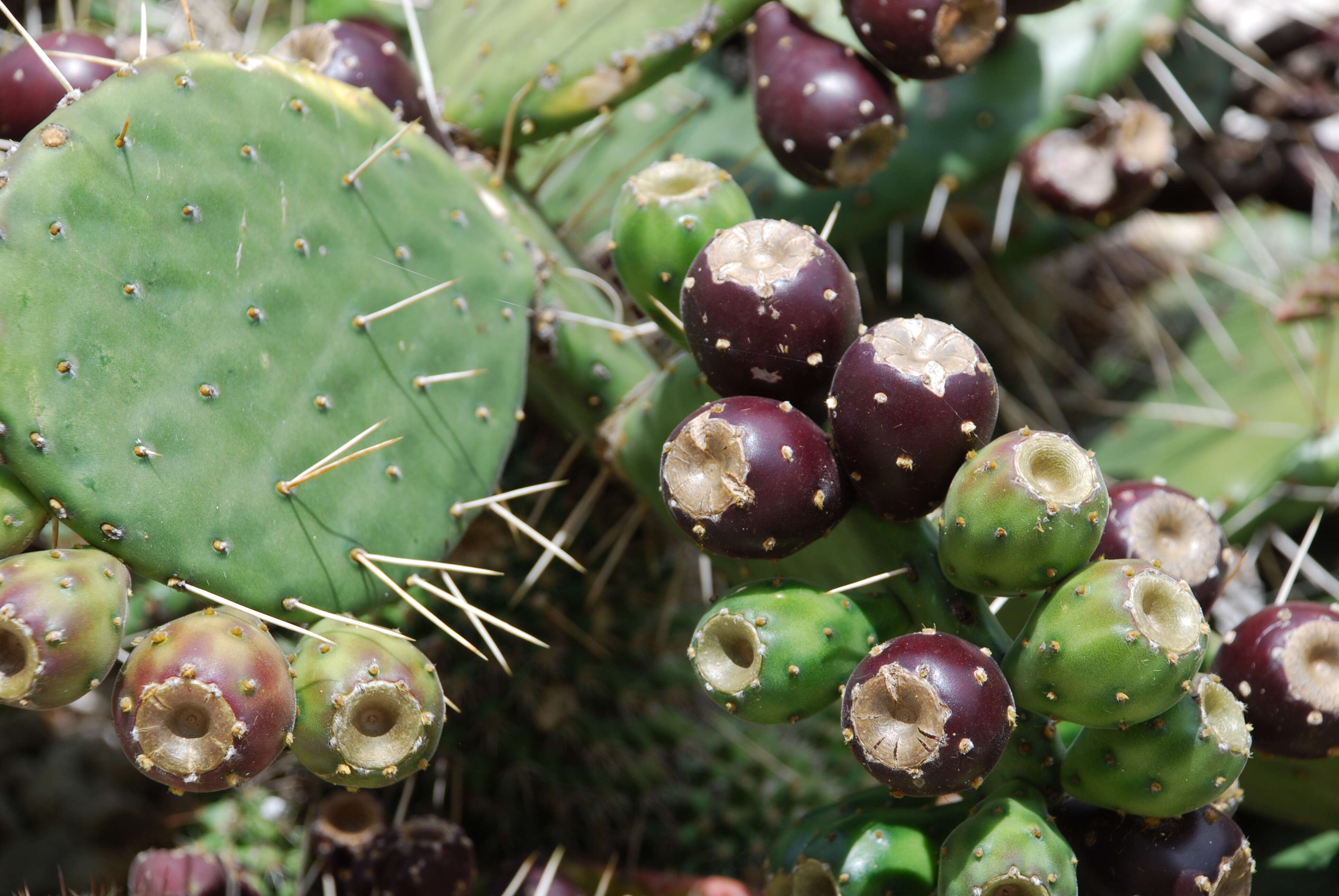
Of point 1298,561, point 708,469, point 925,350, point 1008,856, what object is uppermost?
point 925,350

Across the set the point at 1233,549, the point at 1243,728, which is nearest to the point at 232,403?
the point at 1243,728

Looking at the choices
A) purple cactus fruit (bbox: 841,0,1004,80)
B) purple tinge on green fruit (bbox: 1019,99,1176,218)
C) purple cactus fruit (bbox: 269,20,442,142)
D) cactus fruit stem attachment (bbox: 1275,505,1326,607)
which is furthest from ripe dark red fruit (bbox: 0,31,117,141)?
cactus fruit stem attachment (bbox: 1275,505,1326,607)

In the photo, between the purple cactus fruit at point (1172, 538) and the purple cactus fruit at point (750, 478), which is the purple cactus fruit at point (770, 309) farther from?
the purple cactus fruit at point (1172, 538)

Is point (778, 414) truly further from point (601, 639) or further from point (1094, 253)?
point (1094, 253)

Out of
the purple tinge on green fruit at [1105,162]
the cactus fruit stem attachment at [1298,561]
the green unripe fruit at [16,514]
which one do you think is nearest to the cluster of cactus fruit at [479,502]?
the green unripe fruit at [16,514]

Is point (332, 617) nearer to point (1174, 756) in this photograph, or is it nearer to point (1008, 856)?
point (1008, 856)

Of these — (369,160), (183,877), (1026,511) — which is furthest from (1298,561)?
(183,877)
